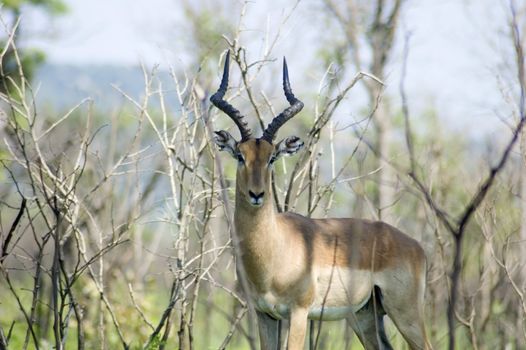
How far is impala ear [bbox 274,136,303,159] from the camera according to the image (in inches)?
310

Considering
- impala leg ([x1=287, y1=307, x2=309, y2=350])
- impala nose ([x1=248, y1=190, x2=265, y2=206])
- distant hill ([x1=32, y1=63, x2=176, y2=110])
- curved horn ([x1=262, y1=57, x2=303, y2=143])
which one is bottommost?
impala leg ([x1=287, y1=307, x2=309, y2=350])

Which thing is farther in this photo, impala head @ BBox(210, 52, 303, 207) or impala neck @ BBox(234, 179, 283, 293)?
impala neck @ BBox(234, 179, 283, 293)

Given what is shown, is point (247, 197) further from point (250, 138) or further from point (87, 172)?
point (87, 172)

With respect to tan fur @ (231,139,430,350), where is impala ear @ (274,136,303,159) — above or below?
above

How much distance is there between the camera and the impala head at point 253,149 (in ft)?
24.4

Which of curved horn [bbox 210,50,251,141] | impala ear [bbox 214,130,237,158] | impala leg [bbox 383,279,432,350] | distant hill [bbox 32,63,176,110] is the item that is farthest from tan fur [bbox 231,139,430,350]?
distant hill [bbox 32,63,176,110]

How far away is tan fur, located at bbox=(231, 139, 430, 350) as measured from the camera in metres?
7.73

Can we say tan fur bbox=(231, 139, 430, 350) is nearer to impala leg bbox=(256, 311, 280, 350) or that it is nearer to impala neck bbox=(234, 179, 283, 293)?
impala neck bbox=(234, 179, 283, 293)

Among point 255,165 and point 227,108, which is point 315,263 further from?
point 227,108

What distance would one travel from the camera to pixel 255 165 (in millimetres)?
7480

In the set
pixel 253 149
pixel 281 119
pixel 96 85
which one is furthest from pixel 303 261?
pixel 96 85

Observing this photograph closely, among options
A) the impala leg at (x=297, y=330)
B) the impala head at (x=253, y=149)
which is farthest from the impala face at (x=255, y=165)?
the impala leg at (x=297, y=330)

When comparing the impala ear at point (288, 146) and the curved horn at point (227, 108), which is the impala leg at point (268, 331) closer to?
the impala ear at point (288, 146)

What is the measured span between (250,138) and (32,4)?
24172 millimetres
